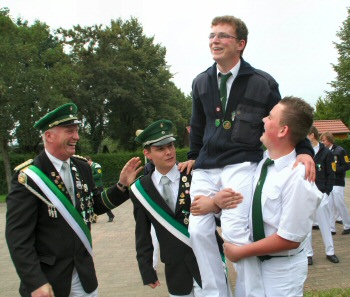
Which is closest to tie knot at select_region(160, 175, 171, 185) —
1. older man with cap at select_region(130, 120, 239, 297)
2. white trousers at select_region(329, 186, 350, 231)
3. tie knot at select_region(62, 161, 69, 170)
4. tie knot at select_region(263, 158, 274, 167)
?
older man with cap at select_region(130, 120, 239, 297)

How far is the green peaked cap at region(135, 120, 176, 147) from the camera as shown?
3.13 m

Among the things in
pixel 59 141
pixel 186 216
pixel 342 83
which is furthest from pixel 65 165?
pixel 342 83

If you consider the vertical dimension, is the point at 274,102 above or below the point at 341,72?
below

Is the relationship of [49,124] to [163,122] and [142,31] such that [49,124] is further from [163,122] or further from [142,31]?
[142,31]

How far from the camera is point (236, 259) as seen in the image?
2336mm

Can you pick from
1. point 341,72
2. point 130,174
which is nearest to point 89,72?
point 341,72

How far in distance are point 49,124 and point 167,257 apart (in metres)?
1.42

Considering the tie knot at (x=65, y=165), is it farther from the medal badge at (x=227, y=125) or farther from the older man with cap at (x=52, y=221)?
the medal badge at (x=227, y=125)

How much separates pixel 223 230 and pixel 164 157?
2.95 feet

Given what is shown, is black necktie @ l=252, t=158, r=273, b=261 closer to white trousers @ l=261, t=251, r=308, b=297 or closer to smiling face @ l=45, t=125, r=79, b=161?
white trousers @ l=261, t=251, r=308, b=297

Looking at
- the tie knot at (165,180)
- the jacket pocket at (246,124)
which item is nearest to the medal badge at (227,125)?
the jacket pocket at (246,124)

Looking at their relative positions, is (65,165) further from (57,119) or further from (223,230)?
(223,230)

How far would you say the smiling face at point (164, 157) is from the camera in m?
3.07

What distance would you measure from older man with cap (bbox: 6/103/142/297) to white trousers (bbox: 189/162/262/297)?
0.91 m
